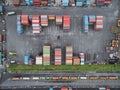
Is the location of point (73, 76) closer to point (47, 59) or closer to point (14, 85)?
point (47, 59)

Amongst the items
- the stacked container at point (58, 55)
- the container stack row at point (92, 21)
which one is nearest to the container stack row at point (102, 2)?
the container stack row at point (92, 21)

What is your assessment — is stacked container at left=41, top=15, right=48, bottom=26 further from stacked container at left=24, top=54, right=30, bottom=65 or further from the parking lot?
stacked container at left=24, top=54, right=30, bottom=65

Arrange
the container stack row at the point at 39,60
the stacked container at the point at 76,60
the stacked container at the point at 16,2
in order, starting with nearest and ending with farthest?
the stacked container at the point at 16,2
the container stack row at the point at 39,60
the stacked container at the point at 76,60

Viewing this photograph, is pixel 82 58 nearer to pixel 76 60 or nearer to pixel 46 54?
pixel 76 60

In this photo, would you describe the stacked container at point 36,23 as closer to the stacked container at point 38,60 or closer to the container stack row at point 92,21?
the stacked container at point 38,60

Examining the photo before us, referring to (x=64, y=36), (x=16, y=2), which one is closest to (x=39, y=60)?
(x=64, y=36)

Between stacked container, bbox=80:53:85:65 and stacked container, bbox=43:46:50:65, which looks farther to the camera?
stacked container, bbox=80:53:85:65

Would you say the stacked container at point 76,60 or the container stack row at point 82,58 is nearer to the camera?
the stacked container at point 76,60

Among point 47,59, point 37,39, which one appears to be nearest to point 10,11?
point 37,39

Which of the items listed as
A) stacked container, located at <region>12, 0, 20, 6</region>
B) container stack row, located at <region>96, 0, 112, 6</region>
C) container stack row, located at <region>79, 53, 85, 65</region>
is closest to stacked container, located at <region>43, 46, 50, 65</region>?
container stack row, located at <region>79, 53, 85, 65</region>
